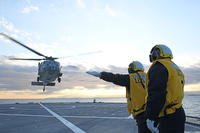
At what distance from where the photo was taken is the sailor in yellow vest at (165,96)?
6.28 meters

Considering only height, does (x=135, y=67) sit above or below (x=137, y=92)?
above

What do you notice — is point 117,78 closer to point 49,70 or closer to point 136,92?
point 136,92

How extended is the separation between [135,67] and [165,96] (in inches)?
102

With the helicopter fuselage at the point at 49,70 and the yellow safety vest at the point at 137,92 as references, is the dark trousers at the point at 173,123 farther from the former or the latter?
the helicopter fuselage at the point at 49,70

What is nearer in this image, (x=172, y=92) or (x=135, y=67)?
(x=172, y=92)

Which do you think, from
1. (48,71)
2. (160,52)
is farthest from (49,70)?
(160,52)

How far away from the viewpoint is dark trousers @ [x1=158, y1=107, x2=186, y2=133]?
254 inches

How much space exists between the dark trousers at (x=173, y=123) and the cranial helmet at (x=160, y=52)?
0.97m

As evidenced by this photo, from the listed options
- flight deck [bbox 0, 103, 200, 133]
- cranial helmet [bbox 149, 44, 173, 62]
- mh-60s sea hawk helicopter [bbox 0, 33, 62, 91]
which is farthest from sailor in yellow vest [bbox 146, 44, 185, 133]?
mh-60s sea hawk helicopter [bbox 0, 33, 62, 91]

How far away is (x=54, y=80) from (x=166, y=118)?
183ft

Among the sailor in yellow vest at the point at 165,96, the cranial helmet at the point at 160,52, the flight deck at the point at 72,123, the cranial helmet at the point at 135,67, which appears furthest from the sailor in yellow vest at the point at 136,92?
the flight deck at the point at 72,123

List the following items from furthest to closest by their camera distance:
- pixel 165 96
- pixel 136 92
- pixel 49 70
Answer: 1. pixel 49 70
2. pixel 136 92
3. pixel 165 96

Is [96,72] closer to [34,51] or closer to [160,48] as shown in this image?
[160,48]

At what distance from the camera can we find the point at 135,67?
8.81 meters
